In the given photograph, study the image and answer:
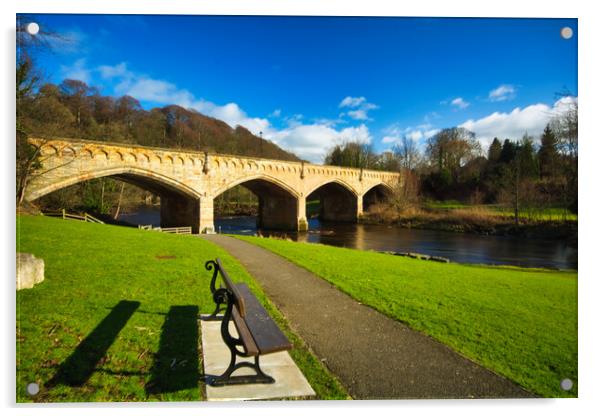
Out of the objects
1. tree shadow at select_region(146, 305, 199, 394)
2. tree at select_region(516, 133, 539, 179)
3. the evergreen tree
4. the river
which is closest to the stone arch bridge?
the river

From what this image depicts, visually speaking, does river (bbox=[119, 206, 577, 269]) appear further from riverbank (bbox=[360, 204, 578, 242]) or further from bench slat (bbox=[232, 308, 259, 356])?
bench slat (bbox=[232, 308, 259, 356])

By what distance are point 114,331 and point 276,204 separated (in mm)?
26838

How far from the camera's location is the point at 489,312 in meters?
5.07

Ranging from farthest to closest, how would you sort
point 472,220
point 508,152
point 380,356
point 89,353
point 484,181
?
point 472,220 → point 484,181 → point 508,152 → point 380,356 → point 89,353

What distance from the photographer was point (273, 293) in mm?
5848

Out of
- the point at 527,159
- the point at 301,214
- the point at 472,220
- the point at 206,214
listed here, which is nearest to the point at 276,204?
the point at 301,214

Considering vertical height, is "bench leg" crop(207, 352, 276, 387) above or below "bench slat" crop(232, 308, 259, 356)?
below

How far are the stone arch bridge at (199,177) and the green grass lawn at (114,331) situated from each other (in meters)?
3.24

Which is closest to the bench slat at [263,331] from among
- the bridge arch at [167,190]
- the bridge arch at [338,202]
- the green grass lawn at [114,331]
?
the green grass lawn at [114,331]

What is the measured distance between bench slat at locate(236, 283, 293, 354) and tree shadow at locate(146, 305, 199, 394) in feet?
2.20

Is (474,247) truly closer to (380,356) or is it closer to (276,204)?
(380,356)

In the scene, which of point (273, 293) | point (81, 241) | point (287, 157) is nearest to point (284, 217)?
point (287, 157)

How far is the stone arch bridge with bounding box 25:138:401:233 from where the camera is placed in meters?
14.2

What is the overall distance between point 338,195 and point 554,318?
3430cm
